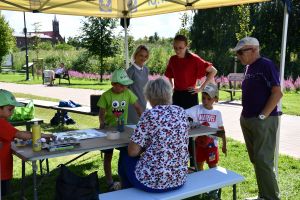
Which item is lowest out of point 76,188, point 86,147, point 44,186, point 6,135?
point 44,186

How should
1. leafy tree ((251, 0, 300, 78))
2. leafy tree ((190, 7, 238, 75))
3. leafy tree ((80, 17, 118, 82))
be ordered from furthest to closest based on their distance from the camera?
A: leafy tree ((190, 7, 238, 75)) < leafy tree ((251, 0, 300, 78)) < leafy tree ((80, 17, 118, 82))

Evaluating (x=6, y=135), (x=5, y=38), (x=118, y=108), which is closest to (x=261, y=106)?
(x=118, y=108)

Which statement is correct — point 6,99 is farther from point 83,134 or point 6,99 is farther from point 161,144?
point 161,144

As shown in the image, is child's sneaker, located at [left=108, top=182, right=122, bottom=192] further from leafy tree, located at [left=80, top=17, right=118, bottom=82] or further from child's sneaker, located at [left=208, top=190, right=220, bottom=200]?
leafy tree, located at [left=80, top=17, right=118, bottom=82]

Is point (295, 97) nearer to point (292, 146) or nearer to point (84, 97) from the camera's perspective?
point (292, 146)

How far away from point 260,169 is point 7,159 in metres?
2.48

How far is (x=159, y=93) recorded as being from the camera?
3.05m

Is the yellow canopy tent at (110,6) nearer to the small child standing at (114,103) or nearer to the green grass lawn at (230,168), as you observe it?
the small child standing at (114,103)

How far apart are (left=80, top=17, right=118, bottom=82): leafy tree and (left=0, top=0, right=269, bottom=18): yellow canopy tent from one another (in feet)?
47.3

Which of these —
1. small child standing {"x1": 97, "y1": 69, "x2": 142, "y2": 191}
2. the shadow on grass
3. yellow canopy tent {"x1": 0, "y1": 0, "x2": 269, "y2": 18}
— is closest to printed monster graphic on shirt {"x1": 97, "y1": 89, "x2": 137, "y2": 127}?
small child standing {"x1": 97, "y1": 69, "x2": 142, "y2": 191}

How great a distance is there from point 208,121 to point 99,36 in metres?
17.4

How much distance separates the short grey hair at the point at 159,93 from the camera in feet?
10.0

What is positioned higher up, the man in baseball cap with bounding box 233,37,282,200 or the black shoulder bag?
Answer: the man in baseball cap with bounding box 233,37,282,200

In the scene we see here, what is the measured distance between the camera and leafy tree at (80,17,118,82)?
20859 millimetres
